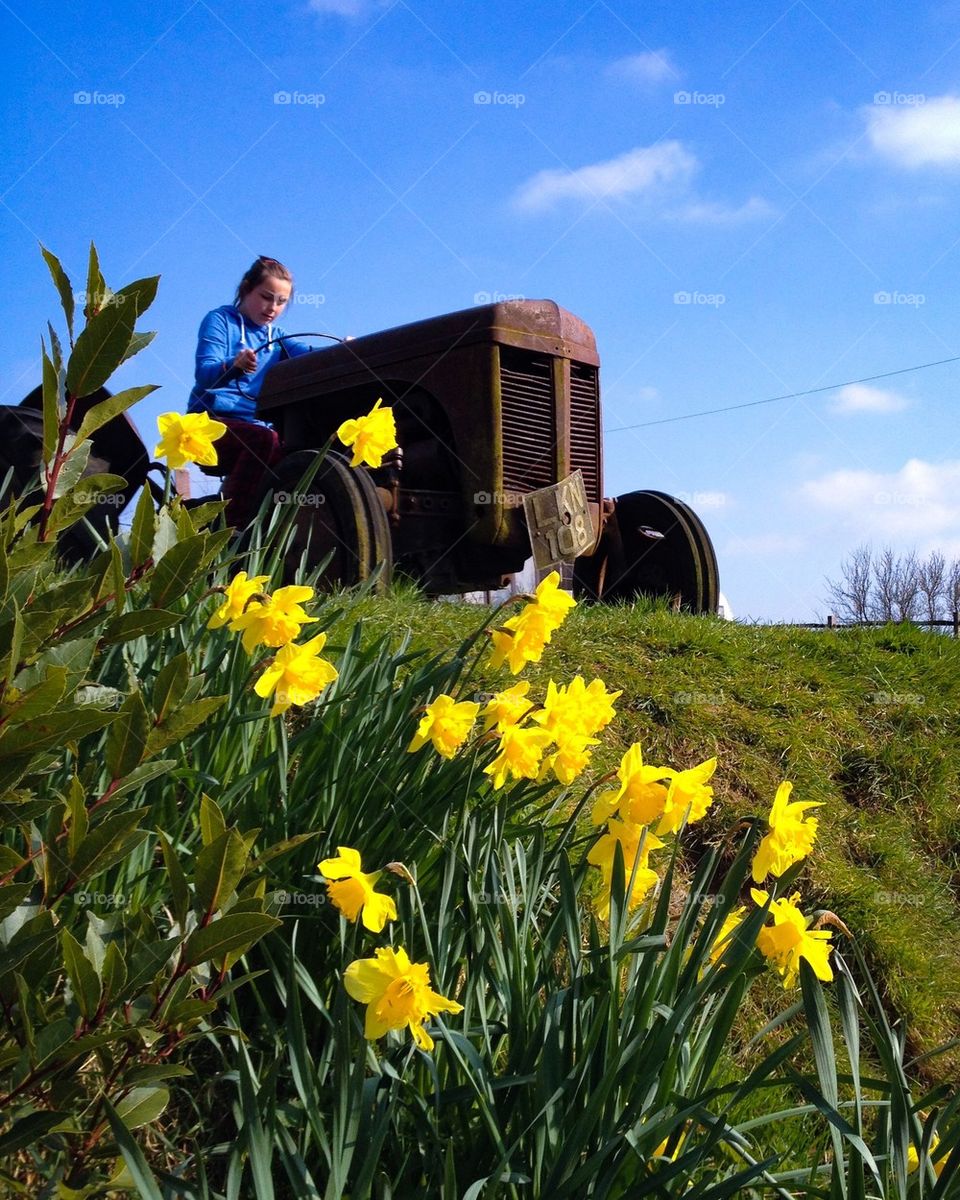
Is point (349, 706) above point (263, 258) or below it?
below

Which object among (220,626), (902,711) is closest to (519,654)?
(220,626)

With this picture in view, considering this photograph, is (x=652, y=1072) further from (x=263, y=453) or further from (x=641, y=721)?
(x=263, y=453)

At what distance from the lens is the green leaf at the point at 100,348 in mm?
1055

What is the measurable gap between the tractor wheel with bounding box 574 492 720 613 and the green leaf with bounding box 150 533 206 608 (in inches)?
186

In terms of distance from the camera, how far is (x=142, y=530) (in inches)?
50.7

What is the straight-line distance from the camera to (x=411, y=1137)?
4.76 feet

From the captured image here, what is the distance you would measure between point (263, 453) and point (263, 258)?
1.24 meters

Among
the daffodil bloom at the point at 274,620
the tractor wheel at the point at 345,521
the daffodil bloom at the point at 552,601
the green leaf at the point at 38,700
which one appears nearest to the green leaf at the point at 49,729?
the green leaf at the point at 38,700

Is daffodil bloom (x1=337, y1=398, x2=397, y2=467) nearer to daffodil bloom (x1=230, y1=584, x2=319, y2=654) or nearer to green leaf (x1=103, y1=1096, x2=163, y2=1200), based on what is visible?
daffodil bloom (x1=230, y1=584, x2=319, y2=654)

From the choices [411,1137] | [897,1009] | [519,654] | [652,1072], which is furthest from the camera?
[897,1009]

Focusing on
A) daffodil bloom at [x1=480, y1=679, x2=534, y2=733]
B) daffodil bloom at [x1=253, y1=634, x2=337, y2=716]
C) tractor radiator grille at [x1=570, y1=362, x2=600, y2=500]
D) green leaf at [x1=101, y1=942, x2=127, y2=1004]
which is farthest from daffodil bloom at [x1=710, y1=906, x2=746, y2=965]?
tractor radiator grille at [x1=570, y1=362, x2=600, y2=500]

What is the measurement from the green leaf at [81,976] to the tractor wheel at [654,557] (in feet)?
15.9

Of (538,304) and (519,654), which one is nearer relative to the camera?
(519,654)

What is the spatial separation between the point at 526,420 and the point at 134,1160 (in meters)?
4.16
